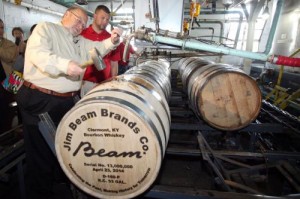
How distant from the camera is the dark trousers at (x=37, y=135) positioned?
98.1 inches

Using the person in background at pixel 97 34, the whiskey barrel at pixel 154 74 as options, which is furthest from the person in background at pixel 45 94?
the person in background at pixel 97 34

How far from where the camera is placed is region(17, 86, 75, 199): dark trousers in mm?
2493

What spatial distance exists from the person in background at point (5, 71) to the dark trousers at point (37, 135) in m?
2.46

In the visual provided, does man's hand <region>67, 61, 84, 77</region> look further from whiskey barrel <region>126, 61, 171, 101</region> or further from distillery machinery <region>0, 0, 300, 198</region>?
whiskey barrel <region>126, 61, 171, 101</region>

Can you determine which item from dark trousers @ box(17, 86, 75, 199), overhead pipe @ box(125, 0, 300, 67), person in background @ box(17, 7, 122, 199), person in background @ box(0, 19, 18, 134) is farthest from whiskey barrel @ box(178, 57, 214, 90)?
person in background @ box(0, 19, 18, 134)

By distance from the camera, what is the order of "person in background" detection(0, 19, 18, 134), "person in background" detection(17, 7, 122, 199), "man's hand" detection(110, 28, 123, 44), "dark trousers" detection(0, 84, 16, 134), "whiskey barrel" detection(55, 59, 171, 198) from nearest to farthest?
1. "whiskey barrel" detection(55, 59, 171, 198)
2. "person in background" detection(17, 7, 122, 199)
3. "man's hand" detection(110, 28, 123, 44)
4. "person in background" detection(0, 19, 18, 134)
5. "dark trousers" detection(0, 84, 16, 134)

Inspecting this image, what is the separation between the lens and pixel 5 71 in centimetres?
471

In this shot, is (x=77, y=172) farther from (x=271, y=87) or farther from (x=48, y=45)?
(x=271, y=87)

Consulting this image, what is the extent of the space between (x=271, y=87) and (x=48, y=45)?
5.59 meters

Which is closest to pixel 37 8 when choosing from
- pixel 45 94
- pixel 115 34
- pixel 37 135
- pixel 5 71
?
pixel 5 71

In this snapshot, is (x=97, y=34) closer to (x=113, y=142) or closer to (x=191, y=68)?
(x=191, y=68)

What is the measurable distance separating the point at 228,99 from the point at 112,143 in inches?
74.8

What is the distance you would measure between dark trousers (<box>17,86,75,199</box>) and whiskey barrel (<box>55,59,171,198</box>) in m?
0.97

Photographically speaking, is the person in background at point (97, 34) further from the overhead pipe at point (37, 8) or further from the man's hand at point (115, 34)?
the overhead pipe at point (37, 8)
